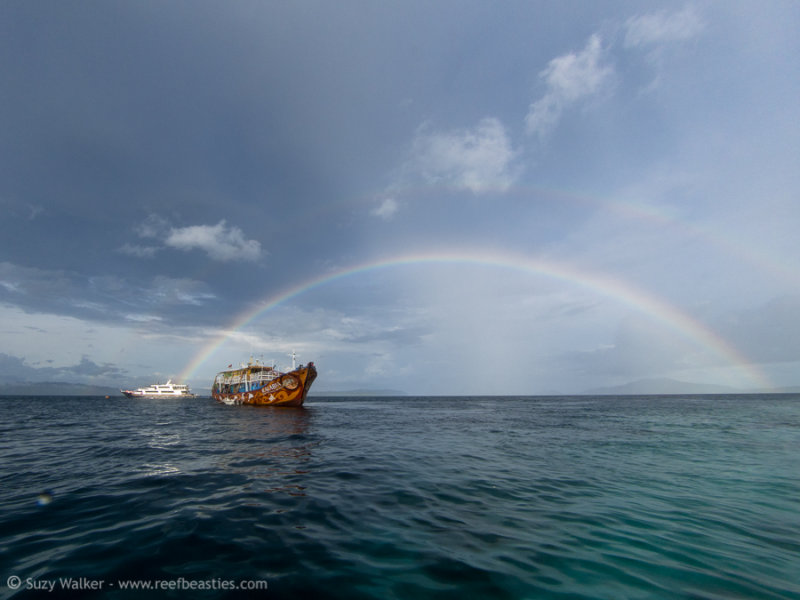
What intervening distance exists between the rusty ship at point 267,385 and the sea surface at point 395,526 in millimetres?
39675

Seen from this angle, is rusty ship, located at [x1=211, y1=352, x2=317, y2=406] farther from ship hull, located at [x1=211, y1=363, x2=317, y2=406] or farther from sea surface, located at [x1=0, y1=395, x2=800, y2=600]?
sea surface, located at [x1=0, y1=395, x2=800, y2=600]

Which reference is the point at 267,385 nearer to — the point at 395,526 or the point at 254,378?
the point at 254,378

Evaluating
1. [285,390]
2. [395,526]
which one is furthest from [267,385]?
[395,526]

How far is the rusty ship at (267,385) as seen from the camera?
56250mm

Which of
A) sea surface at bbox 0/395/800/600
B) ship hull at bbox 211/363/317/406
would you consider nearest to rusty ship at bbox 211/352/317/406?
ship hull at bbox 211/363/317/406

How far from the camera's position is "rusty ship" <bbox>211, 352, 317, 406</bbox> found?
185ft

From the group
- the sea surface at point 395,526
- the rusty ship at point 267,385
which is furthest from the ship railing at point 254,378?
the sea surface at point 395,526

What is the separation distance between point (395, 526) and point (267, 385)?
5687cm

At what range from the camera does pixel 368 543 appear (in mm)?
7176

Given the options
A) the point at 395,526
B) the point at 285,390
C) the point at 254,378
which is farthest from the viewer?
the point at 254,378

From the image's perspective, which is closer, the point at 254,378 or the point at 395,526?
the point at 395,526

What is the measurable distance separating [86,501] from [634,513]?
50.2 ft

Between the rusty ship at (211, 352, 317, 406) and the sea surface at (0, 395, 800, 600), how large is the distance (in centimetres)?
3967

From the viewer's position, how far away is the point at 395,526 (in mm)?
8070
